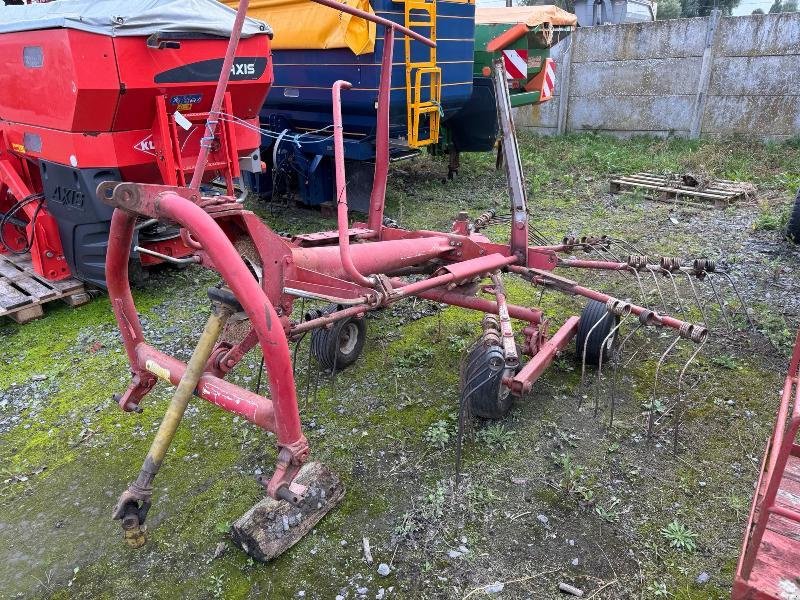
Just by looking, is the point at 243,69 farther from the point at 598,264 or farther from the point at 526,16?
the point at 526,16

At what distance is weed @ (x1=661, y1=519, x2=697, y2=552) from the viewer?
8.29 ft

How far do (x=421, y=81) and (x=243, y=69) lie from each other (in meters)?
2.06

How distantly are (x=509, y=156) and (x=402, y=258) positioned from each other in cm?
94

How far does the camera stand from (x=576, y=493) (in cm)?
284

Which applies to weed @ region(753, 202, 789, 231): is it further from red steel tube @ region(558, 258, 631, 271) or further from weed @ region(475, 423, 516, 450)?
weed @ region(475, 423, 516, 450)

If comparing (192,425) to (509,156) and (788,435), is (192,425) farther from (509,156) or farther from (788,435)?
(788,435)

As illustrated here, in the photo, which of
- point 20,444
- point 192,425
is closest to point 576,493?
point 192,425

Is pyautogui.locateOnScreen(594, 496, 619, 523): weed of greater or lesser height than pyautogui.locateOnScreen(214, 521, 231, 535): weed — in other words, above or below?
above

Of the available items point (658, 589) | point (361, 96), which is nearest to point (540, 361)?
point (658, 589)

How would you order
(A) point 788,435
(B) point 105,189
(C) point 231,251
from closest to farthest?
(A) point 788,435 → (C) point 231,251 → (B) point 105,189

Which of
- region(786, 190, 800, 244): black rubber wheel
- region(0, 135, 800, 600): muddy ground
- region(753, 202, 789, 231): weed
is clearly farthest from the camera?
region(753, 202, 789, 231): weed

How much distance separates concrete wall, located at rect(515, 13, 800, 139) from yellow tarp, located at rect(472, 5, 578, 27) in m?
1.95

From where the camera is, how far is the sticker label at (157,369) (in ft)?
7.57

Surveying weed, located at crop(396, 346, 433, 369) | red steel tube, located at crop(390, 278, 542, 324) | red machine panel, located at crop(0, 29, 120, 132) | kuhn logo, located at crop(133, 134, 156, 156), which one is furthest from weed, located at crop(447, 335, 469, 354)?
red machine panel, located at crop(0, 29, 120, 132)
